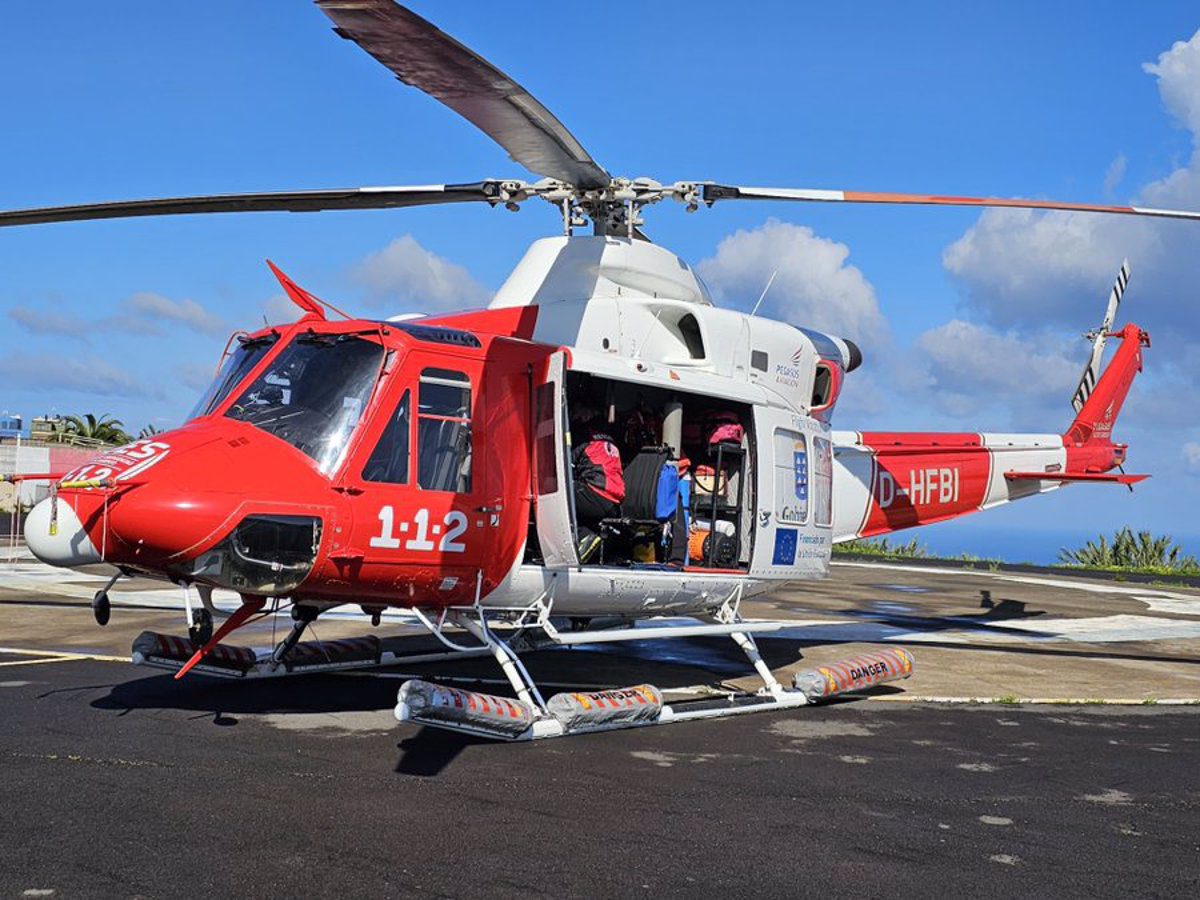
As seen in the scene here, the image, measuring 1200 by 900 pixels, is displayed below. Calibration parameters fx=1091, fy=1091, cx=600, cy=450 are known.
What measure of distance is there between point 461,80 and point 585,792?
4.31 meters

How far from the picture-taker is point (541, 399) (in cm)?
888

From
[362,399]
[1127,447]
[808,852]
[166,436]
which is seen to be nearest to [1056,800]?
[808,852]

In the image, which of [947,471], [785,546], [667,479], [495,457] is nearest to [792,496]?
[785,546]

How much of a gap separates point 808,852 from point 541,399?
4387mm

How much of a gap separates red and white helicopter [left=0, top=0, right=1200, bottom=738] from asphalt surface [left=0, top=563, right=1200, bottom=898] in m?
0.53

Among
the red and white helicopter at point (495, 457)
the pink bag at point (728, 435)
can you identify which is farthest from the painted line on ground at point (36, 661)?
the pink bag at point (728, 435)

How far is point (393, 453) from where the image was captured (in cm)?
791

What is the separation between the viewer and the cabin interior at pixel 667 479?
972 cm

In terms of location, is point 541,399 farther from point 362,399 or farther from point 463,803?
point 463,803

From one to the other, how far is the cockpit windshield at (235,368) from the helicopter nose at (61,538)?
4.33 ft

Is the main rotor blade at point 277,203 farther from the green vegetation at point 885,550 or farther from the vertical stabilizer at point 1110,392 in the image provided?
the green vegetation at point 885,550

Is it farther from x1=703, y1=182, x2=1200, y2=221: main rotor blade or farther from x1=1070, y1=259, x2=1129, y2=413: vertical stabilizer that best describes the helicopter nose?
x1=1070, y1=259, x2=1129, y2=413: vertical stabilizer

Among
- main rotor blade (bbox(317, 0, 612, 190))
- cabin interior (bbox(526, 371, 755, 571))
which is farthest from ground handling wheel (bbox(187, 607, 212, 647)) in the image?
main rotor blade (bbox(317, 0, 612, 190))

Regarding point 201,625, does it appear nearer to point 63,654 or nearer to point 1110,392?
point 63,654
